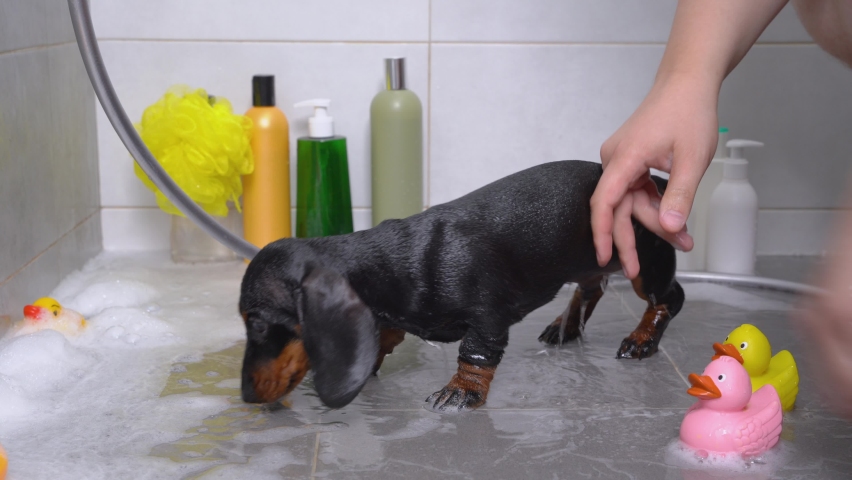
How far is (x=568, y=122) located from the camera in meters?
1.75

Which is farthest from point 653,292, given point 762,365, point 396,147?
point 396,147

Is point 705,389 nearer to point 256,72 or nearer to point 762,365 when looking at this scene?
point 762,365

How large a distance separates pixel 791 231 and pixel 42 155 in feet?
4.93

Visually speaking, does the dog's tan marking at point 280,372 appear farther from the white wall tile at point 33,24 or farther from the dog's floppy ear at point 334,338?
the white wall tile at point 33,24

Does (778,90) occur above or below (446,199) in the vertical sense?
above

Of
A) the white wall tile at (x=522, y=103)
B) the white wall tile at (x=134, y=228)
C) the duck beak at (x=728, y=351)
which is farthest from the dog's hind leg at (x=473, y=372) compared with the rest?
the white wall tile at (x=134, y=228)

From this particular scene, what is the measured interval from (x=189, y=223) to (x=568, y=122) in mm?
812

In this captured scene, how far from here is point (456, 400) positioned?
100 centimetres

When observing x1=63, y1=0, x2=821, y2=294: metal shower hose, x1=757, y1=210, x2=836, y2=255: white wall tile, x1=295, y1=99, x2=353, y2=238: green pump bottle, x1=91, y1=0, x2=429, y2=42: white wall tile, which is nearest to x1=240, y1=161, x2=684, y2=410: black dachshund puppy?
x1=63, y1=0, x2=821, y2=294: metal shower hose

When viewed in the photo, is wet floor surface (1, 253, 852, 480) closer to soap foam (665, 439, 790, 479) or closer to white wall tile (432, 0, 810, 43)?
soap foam (665, 439, 790, 479)

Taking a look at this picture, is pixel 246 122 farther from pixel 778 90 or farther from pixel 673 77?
pixel 778 90

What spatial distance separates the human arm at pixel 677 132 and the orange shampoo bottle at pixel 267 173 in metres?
0.83

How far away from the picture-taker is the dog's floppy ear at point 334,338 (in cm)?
89

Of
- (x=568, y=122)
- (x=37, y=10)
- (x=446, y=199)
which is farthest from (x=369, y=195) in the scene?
(x=37, y=10)
